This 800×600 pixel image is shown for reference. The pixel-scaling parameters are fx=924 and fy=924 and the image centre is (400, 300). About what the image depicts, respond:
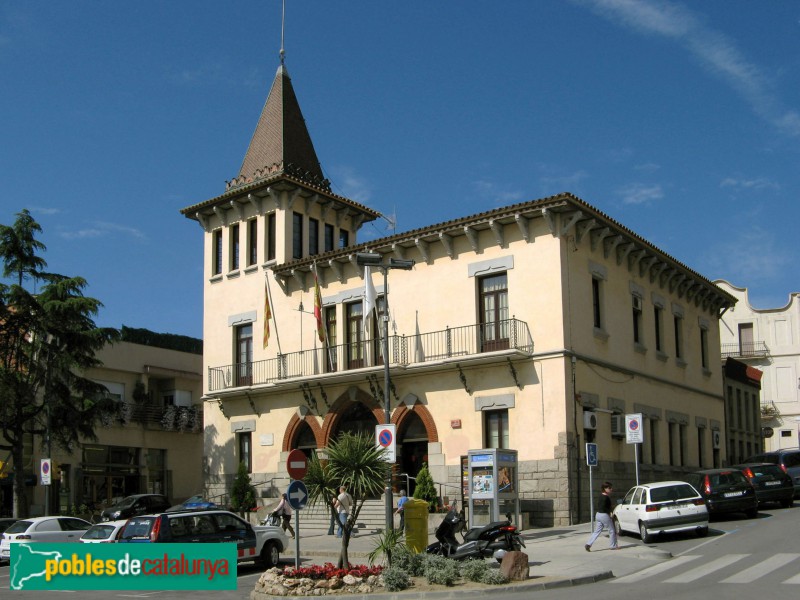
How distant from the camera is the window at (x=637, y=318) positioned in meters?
32.1

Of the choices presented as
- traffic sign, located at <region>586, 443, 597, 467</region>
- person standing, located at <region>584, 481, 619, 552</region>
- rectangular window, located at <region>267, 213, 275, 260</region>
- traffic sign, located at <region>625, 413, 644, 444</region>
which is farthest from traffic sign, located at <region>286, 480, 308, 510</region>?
rectangular window, located at <region>267, 213, 275, 260</region>

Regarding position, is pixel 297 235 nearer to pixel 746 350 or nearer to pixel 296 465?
pixel 296 465

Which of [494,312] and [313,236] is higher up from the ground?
[313,236]

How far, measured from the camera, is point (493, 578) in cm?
1560

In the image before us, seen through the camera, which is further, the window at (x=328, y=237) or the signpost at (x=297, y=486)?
the window at (x=328, y=237)

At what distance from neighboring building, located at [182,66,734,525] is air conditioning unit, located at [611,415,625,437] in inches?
2.6

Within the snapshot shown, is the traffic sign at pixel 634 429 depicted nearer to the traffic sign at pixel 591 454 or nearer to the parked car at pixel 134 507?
the traffic sign at pixel 591 454

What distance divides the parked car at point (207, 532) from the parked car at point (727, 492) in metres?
11.9

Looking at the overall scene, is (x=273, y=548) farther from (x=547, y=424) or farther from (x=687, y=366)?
(x=687, y=366)

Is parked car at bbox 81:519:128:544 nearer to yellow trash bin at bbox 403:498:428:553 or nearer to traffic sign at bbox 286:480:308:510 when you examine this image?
traffic sign at bbox 286:480:308:510

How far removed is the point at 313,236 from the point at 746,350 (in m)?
35.9

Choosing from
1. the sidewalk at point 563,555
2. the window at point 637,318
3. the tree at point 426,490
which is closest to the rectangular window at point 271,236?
the tree at point 426,490

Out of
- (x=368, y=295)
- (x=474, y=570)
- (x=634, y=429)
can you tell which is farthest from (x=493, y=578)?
(x=368, y=295)

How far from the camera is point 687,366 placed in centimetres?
3566
